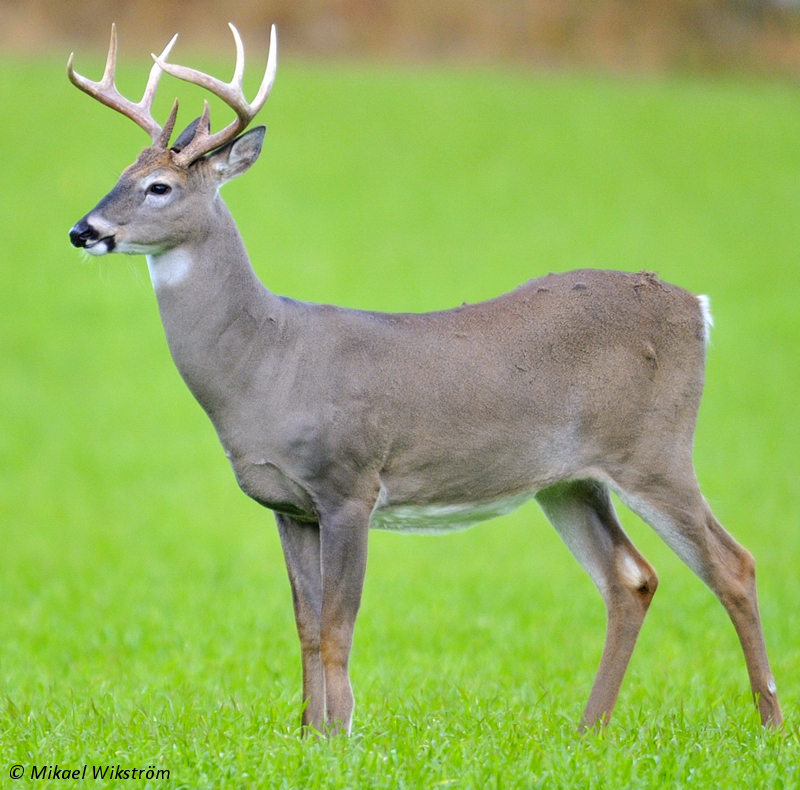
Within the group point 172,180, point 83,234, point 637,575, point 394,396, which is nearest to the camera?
point 83,234

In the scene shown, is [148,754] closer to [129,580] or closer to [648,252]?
[129,580]

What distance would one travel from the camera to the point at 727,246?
27.0 meters

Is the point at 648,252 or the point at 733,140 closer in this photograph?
the point at 648,252

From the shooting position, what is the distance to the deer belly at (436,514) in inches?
220

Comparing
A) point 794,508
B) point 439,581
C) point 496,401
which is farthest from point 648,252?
point 496,401

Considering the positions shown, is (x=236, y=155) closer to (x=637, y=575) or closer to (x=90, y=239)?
(x=90, y=239)

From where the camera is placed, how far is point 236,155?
18.3ft

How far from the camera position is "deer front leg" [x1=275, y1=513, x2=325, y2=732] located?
5578mm

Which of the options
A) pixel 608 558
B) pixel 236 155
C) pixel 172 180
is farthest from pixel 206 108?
pixel 608 558

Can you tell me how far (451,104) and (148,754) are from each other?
2984cm

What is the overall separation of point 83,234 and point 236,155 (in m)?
0.75

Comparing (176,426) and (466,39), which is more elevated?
(466,39)

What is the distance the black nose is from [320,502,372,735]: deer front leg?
58.2 inches

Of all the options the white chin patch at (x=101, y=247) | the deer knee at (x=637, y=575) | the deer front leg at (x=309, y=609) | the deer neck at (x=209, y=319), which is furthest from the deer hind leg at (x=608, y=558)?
the white chin patch at (x=101, y=247)
